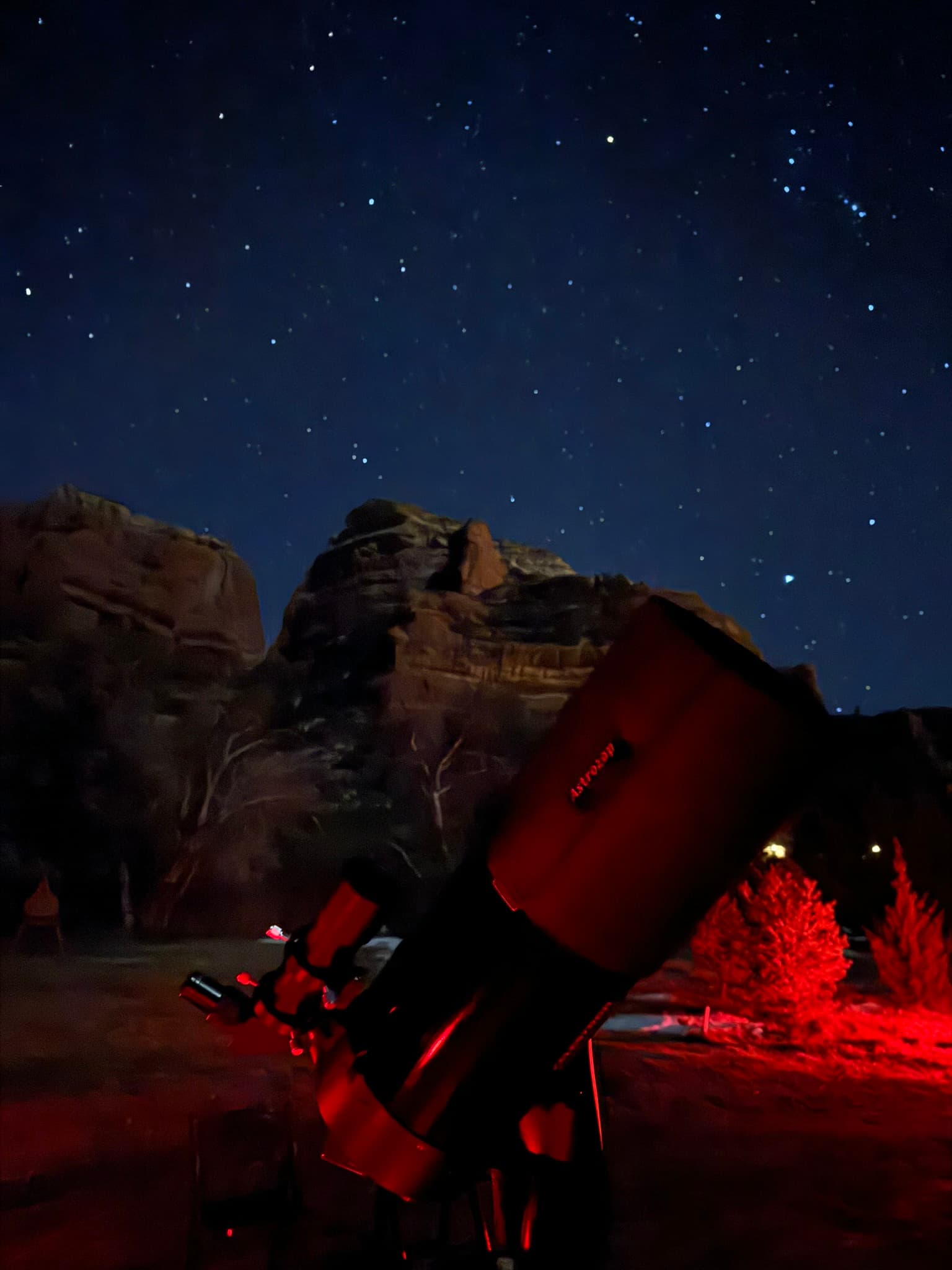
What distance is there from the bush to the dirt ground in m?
1.11

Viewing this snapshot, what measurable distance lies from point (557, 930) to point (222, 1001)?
1.06 metres

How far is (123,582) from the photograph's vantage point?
105ft

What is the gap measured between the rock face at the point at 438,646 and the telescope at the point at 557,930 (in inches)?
1001

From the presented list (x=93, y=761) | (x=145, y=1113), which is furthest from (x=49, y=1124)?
(x=93, y=761)

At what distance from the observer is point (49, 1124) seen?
6.52m

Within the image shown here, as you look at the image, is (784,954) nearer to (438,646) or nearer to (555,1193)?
(555,1193)

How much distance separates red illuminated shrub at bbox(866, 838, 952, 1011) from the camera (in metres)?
11.6

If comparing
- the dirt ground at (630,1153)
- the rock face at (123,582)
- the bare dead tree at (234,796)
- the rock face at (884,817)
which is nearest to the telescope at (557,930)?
the dirt ground at (630,1153)

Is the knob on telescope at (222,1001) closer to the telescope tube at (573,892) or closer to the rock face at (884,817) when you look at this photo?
the telescope tube at (573,892)

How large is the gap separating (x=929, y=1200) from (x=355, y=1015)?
5.61 m

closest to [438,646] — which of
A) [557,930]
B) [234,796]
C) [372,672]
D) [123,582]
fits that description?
[372,672]

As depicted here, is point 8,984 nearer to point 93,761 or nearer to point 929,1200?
point 93,761

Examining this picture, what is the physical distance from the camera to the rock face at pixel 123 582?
29.0 meters

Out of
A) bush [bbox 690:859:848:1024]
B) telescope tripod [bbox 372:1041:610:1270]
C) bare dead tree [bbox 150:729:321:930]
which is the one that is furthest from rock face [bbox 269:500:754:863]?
telescope tripod [bbox 372:1041:610:1270]
